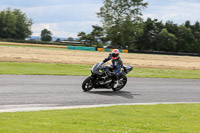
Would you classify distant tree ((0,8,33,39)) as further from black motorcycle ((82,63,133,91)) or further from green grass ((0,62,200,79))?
black motorcycle ((82,63,133,91))

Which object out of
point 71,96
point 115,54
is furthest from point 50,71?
point 71,96

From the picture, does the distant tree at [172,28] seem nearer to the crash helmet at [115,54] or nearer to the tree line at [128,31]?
the tree line at [128,31]

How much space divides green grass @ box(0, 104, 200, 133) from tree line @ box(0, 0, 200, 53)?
7310 centimetres

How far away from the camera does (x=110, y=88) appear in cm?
1410

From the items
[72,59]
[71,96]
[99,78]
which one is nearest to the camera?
[71,96]

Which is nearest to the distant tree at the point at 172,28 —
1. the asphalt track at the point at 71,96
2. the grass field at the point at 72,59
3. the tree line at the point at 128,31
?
the tree line at the point at 128,31

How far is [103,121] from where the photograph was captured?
299 inches

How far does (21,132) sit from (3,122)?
3.08 feet

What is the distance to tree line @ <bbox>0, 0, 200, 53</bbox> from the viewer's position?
83.0 m

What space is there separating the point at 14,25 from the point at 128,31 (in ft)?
159

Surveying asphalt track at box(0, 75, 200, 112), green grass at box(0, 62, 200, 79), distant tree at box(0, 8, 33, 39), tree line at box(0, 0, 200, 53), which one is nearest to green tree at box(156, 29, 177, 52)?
tree line at box(0, 0, 200, 53)

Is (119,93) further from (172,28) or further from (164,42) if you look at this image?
(172,28)

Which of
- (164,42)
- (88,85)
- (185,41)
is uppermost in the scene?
(185,41)

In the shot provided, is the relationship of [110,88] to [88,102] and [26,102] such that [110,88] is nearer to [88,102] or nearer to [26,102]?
[88,102]
